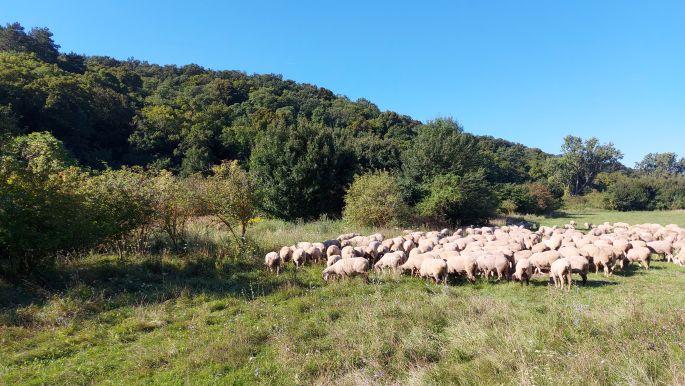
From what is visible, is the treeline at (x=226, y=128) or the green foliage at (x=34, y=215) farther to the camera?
the treeline at (x=226, y=128)

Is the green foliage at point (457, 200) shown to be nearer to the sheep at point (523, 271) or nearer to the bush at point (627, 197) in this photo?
the sheep at point (523, 271)

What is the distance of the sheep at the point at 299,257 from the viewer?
13117 millimetres

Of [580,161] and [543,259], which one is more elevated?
[580,161]

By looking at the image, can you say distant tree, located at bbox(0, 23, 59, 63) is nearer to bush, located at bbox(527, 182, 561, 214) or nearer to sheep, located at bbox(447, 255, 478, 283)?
sheep, located at bbox(447, 255, 478, 283)

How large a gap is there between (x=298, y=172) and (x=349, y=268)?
16.9 meters

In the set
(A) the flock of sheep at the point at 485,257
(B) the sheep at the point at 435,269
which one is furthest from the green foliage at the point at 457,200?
(B) the sheep at the point at 435,269

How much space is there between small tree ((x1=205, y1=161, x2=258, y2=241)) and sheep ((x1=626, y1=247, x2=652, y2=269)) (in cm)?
1425

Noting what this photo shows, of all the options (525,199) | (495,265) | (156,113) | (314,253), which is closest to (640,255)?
(495,265)

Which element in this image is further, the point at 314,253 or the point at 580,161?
the point at 580,161

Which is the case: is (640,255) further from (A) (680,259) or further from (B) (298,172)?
(B) (298,172)

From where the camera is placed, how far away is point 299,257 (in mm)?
13125

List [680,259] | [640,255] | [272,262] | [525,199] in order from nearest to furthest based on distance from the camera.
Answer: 1. [272,262]
2. [640,255]
3. [680,259]
4. [525,199]

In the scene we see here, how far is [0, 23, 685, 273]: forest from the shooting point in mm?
11148

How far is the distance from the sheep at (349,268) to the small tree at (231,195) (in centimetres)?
478
